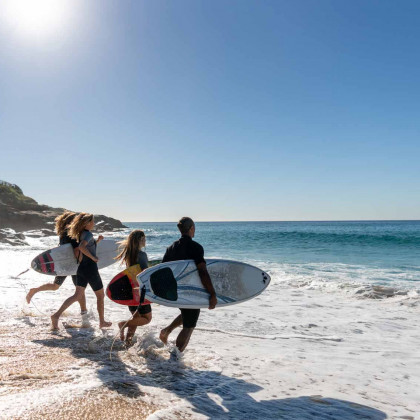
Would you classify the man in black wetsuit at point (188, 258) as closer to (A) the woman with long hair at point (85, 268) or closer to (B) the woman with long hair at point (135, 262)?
(B) the woman with long hair at point (135, 262)

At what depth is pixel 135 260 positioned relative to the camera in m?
5.38

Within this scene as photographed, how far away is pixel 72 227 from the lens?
20.3 feet

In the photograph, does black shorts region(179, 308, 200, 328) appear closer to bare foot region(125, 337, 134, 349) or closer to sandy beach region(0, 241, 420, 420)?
sandy beach region(0, 241, 420, 420)

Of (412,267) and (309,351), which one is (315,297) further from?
(412,267)

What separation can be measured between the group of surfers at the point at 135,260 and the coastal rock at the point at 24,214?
45.7 meters

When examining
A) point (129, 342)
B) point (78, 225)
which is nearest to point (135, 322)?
point (129, 342)

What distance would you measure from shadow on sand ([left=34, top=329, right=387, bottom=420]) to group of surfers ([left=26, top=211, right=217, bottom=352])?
1.49ft

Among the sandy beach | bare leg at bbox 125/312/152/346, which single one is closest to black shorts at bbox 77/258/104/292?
the sandy beach

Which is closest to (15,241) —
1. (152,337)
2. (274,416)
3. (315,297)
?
(315,297)

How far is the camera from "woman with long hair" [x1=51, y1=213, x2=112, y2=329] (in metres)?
5.95

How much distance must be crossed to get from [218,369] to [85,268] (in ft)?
9.09

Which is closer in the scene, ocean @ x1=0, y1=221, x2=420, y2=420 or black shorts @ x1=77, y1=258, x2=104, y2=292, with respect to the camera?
ocean @ x1=0, y1=221, x2=420, y2=420

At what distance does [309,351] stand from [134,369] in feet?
9.11

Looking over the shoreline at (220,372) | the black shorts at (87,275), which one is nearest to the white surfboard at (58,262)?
the shoreline at (220,372)
